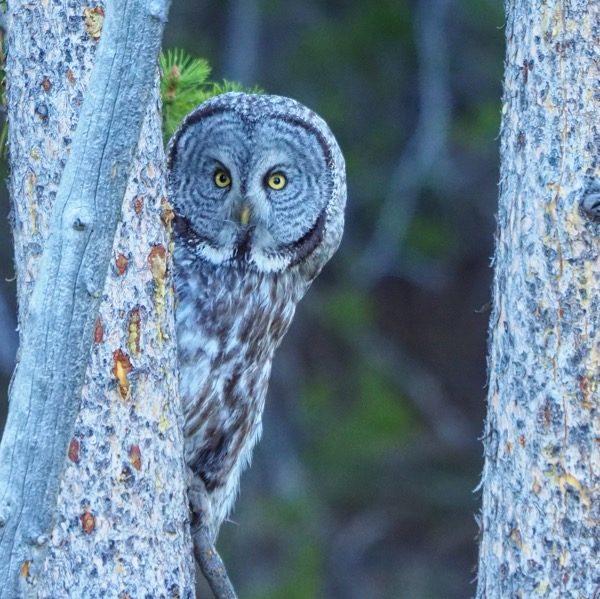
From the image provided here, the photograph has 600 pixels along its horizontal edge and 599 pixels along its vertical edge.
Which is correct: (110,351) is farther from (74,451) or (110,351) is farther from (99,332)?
(74,451)

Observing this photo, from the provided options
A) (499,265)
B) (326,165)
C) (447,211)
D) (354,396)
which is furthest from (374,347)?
(499,265)

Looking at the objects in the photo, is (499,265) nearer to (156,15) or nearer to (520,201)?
(520,201)

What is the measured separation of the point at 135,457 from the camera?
83.7 inches

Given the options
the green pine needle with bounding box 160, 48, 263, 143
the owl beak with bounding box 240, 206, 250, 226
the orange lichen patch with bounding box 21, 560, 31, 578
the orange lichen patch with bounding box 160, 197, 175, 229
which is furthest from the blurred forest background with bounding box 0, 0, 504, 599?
the orange lichen patch with bounding box 21, 560, 31, 578

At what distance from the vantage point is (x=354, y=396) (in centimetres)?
664

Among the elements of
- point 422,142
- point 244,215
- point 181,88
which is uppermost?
point 422,142

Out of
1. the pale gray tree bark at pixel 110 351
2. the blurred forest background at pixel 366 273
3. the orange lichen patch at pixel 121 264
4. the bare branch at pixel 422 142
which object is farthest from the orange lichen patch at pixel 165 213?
the bare branch at pixel 422 142

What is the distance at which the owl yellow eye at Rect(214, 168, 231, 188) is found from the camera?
3037mm

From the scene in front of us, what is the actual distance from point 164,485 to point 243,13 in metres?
4.15

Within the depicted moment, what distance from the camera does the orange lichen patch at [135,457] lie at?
2121 mm

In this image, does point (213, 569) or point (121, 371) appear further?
point (213, 569)

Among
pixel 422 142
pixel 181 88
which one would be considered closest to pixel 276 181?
pixel 181 88

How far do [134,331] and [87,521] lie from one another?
0.35 meters

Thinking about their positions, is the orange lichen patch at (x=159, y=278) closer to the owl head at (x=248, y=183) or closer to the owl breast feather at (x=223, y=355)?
the owl breast feather at (x=223, y=355)
